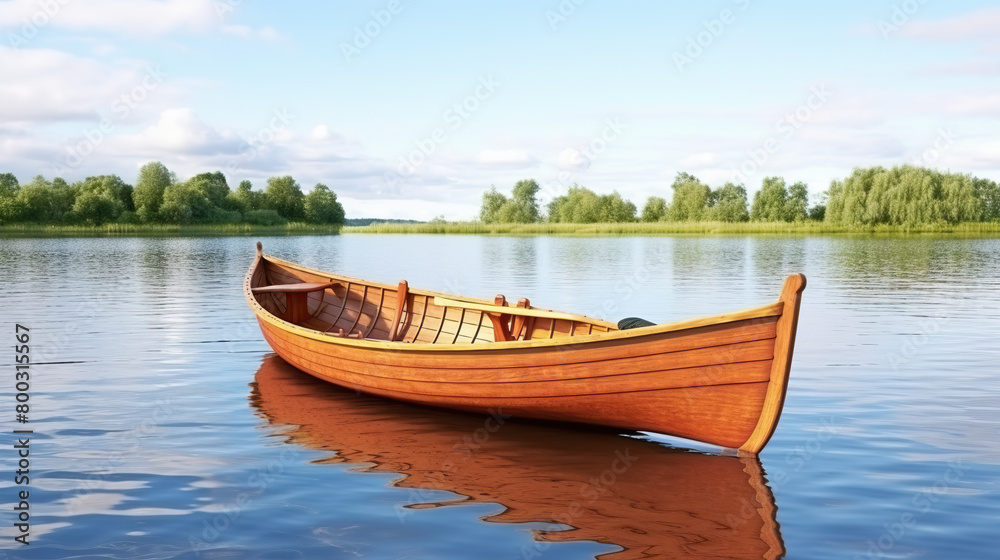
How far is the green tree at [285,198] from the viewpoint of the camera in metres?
115

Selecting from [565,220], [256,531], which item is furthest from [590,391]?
[565,220]

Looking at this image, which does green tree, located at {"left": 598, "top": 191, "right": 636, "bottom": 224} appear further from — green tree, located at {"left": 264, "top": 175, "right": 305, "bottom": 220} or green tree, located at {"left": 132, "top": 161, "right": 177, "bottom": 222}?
green tree, located at {"left": 132, "top": 161, "right": 177, "bottom": 222}

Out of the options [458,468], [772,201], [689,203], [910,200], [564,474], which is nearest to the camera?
[564,474]

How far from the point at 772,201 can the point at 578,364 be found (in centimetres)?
9873

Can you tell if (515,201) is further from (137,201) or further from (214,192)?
(137,201)

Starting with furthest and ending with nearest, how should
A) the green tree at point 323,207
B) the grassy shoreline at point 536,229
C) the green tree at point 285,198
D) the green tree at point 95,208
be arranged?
the green tree at point 323,207 → the green tree at point 285,198 → the green tree at point 95,208 → the grassy shoreline at point 536,229

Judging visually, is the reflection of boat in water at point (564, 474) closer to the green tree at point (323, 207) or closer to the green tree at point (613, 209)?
the green tree at point (613, 209)

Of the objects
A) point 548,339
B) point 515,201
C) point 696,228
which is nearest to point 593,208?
point 515,201

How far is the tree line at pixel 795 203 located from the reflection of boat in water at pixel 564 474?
65403 mm

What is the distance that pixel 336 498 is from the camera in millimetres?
6426

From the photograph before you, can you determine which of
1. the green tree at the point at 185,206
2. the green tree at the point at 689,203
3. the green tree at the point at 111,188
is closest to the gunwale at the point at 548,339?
the green tree at the point at 185,206

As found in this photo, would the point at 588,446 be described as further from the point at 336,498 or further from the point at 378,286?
the point at 378,286

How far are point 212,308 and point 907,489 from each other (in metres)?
17.0

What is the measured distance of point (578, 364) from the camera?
7.79m
